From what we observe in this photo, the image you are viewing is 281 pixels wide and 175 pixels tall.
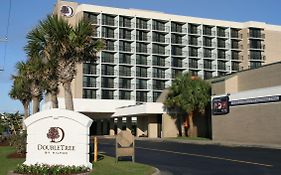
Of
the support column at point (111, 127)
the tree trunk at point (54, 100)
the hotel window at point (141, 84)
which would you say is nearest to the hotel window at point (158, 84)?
the hotel window at point (141, 84)

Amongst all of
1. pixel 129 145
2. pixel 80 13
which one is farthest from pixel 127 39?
pixel 129 145

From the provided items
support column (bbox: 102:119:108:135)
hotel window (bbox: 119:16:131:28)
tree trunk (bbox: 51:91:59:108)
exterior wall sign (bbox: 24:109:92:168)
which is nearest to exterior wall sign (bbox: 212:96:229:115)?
tree trunk (bbox: 51:91:59:108)

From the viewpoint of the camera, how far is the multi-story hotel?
Result: 279 feet

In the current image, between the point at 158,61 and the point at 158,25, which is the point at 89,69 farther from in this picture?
the point at 158,25

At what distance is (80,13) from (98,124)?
73.2 feet

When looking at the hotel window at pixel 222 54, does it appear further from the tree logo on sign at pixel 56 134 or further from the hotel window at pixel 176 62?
the tree logo on sign at pixel 56 134

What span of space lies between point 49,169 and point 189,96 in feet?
124

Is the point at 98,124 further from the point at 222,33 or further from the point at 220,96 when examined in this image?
the point at 220,96

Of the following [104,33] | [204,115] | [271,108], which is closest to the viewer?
[271,108]

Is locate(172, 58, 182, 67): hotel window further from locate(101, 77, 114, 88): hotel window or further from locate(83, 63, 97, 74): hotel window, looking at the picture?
locate(83, 63, 97, 74): hotel window

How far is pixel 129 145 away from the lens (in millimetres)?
19781

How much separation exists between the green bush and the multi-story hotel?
6111cm

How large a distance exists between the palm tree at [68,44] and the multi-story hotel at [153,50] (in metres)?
54.1

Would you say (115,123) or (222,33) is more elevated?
(222,33)
